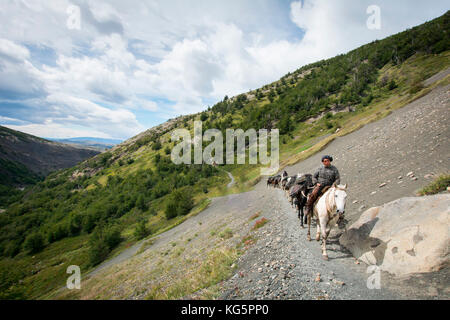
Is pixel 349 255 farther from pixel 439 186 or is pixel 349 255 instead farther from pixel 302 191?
pixel 439 186

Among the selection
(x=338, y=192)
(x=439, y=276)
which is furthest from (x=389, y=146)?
(x=439, y=276)

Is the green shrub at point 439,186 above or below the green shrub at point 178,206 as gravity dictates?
above

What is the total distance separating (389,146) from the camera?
1872 centimetres

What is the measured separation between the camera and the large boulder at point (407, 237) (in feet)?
16.9

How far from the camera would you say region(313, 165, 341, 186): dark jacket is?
28.0 feet

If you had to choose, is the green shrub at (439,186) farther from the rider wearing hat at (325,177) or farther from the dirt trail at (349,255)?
the rider wearing hat at (325,177)

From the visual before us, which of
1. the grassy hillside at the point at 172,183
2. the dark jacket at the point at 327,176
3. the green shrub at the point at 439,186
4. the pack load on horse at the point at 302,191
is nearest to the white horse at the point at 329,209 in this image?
the dark jacket at the point at 327,176

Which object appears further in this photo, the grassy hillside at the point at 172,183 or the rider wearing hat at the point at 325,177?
the grassy hillside at the point at 172,183

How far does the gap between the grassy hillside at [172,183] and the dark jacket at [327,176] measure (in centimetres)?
3531

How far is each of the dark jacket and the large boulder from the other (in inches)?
81.6

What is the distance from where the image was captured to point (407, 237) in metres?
5.82

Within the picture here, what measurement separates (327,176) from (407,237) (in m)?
3.44

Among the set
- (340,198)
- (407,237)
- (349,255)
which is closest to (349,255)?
(349,255)
